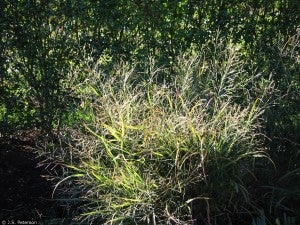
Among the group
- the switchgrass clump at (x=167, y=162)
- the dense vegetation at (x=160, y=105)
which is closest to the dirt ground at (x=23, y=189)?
the dense vegetation at (x=160, y=105)

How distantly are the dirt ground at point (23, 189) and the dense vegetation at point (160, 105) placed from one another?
0.22 metres

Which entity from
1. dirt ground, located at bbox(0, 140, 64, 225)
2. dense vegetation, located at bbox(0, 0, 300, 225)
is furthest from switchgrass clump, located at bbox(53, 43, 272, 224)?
dirt ground, located at bbox(0, 140, 64, 225)

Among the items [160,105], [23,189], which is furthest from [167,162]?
[23,189]

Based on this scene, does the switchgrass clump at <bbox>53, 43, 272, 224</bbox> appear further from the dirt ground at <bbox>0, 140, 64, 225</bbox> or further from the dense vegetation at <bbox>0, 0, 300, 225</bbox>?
the dirt ground at <bbox>0, 140, 64, 225</bbox>

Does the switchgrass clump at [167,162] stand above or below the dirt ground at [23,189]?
above

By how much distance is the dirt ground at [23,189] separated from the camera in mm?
4711

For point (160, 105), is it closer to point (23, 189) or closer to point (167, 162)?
point (167, 162)

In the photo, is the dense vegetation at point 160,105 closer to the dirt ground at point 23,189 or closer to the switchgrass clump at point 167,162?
the switchgrass clump at point 167,162

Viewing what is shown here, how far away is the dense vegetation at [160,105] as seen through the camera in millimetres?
3881

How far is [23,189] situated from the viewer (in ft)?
16.8

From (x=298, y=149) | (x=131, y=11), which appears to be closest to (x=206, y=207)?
(x=298, y=149)

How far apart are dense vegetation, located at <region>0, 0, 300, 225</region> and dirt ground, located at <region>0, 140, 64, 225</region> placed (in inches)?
8.8

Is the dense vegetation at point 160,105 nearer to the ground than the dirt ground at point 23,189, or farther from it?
farther from it

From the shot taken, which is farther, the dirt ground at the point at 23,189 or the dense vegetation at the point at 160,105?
the dirt ground at the point at 23,189
